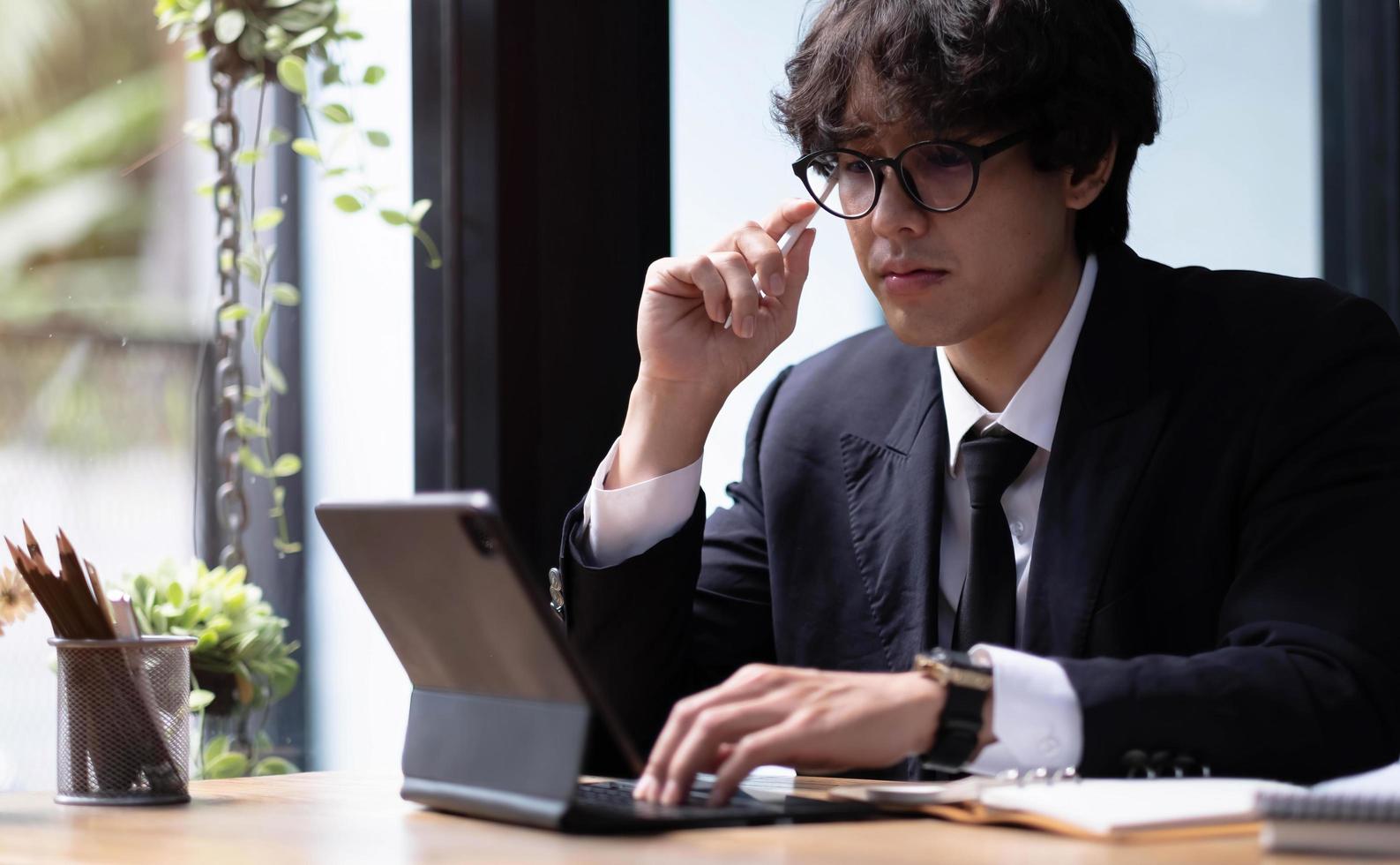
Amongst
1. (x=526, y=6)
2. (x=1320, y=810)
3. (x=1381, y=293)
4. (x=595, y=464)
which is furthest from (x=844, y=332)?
(x=1320, y=810)

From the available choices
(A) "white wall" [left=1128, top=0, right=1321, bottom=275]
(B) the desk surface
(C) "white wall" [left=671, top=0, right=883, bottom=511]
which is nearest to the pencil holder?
(B) the desk surface

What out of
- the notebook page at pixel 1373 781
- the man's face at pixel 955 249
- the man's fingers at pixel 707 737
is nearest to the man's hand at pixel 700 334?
the man's face at pixel 955 249

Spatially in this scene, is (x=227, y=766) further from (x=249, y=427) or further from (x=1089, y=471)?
(x=1089, y=471)

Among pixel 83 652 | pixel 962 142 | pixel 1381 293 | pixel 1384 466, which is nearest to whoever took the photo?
pixel 83 652

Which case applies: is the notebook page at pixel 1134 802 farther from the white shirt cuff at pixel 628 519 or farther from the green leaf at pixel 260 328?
the green leaf at pixel 260 328

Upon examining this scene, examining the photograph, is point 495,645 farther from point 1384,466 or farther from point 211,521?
point 211,521

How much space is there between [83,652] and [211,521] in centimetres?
85

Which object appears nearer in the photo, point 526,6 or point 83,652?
point 83,652

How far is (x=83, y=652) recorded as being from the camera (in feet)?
4.01

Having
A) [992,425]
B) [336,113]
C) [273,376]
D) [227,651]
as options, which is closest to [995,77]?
[992,425]

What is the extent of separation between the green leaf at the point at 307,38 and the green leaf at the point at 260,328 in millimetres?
358

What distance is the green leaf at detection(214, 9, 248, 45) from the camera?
6.66 ft

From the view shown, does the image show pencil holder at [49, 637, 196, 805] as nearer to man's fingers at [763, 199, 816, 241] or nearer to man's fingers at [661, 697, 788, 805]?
man's fingers at [661, 697, 788, 805]

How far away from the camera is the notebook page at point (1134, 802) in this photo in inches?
35.8
